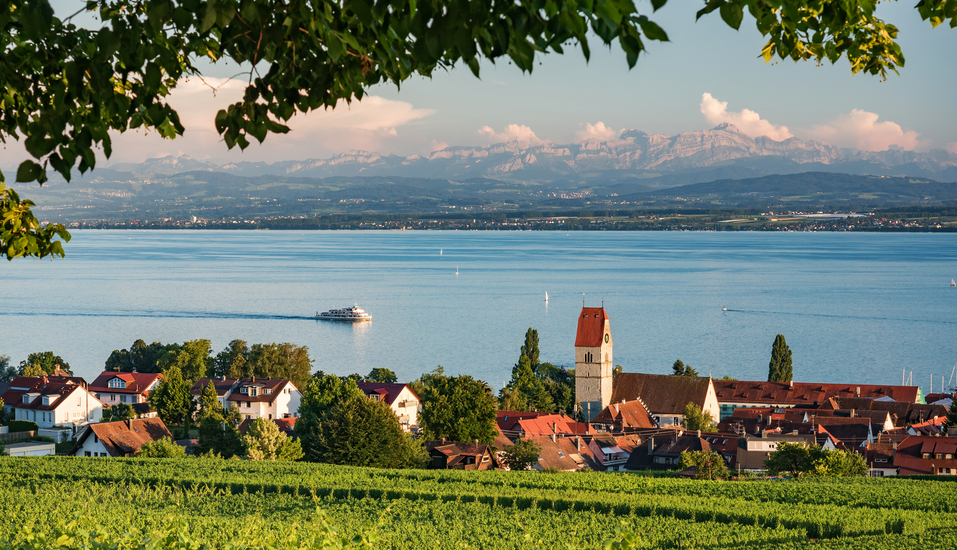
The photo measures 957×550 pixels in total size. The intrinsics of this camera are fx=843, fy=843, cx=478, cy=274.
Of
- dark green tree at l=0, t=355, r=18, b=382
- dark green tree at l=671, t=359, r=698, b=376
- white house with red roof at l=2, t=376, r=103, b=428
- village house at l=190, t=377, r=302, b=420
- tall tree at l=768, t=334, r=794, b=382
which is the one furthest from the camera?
tall tree at l=768, t=334, r=794, b=382

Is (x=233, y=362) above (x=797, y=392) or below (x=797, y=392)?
above

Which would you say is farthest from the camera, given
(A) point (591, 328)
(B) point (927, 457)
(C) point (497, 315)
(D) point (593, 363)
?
(C) point (497, 315)

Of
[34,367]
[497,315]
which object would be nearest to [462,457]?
[34,367]

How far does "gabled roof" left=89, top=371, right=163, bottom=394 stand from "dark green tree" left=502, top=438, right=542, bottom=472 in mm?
30466

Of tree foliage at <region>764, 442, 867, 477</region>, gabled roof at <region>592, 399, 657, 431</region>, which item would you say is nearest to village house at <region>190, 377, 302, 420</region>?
gabled roof at <region>592, 399, 657, 431</region>

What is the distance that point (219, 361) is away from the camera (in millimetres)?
66688

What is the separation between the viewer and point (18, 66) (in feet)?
15.1

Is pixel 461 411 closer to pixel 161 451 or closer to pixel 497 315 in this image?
pixel 161 451

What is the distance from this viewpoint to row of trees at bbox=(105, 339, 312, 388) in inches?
2406

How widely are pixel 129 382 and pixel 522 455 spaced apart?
34388 millimetres

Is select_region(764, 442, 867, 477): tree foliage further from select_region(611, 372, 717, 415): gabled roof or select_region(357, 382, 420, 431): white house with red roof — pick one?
select_region(611, 372, 717, 415): gabled roof

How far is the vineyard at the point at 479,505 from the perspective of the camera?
571 inches

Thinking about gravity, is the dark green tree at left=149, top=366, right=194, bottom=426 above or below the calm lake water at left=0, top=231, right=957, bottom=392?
above

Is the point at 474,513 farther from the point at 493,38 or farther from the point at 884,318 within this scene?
the point at 884,318
